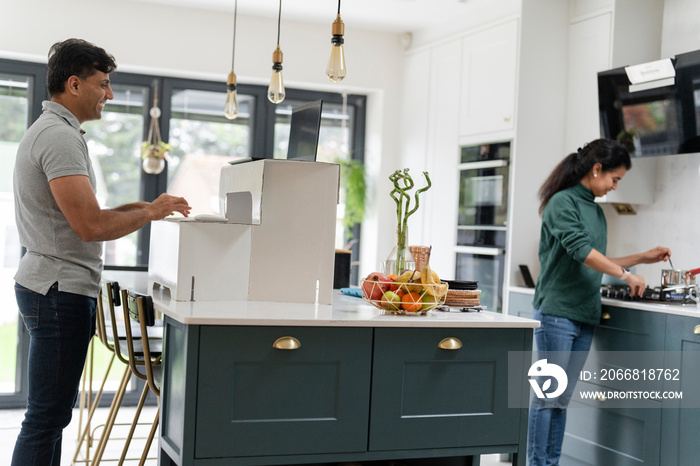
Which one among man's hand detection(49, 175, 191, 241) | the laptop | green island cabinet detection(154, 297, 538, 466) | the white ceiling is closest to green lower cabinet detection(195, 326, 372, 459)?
green island cabinet detection(154, 297, 538, 466)

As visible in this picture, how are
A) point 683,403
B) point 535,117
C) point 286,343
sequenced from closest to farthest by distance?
point 286,343 → point 683,403 → point 535,117

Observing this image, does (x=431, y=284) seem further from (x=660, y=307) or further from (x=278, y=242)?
(x=660, y=307)

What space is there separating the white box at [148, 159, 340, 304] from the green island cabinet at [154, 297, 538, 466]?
14 cm

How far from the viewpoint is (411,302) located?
241 centimetres

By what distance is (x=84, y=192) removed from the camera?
230 cm

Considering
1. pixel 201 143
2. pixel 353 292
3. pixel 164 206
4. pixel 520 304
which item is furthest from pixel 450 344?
pixel 201 143

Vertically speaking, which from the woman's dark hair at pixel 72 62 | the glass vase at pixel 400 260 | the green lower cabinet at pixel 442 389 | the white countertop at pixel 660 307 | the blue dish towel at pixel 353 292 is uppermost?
the woman's dark hair at pixel 72 62

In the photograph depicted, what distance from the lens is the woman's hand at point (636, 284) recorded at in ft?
11.1

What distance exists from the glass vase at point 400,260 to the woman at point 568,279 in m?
1.04

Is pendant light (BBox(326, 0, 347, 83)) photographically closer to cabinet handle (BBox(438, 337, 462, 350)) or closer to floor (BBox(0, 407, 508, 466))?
cabinet handle (BBox(438, 337, 462, 350))

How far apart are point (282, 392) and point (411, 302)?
1.58ft

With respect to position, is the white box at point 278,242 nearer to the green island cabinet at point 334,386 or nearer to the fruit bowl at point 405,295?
the green island cabinet at point 334,386

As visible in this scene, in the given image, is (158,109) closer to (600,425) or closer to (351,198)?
(351,198)

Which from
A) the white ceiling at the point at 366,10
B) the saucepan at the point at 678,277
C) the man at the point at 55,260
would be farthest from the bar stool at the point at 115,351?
the saucepan at the point at 678,277
